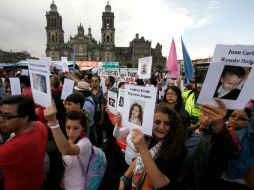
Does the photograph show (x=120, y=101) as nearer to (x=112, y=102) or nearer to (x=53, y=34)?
(x=112, y=102)

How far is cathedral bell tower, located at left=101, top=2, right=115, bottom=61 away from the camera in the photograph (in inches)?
3201

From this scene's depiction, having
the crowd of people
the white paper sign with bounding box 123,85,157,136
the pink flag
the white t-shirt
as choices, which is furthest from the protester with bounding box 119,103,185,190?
the pink flag

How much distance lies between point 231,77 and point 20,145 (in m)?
1.87

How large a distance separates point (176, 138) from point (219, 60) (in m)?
0.81

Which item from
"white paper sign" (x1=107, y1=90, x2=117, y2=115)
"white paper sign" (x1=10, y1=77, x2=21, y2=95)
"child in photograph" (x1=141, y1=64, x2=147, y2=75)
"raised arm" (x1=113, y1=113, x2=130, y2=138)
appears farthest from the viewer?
"child in photograph" (x1=141, y1=64, x2=147, y2=75)

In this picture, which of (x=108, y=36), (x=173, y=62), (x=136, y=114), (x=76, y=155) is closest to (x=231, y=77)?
(x=136, y=114)

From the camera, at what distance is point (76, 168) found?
2498mm

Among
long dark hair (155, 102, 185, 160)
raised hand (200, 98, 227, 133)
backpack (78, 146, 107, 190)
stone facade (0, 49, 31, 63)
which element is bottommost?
stone facade (0, 49, 31, 63)

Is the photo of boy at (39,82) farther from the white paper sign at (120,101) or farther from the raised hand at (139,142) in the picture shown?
the white paper sign at (120,101)

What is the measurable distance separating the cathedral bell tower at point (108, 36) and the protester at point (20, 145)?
81.2 meters

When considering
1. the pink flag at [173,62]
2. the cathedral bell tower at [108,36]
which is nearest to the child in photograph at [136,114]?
the pink flag at [173,62]

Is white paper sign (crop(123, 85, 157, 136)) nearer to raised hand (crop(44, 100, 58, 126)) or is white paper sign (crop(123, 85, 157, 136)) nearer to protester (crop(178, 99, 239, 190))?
protester (crop(178, 99, 239, 190))

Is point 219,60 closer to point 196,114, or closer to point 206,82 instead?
point 206,82

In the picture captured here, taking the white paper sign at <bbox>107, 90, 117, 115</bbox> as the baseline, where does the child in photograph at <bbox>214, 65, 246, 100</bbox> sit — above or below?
above
